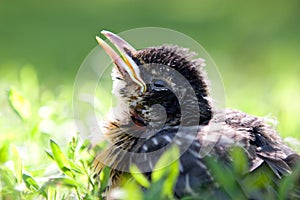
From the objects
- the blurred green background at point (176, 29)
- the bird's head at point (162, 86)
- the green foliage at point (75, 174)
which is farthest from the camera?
the blurred green background at point (176, 29)

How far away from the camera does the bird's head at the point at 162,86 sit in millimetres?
2994

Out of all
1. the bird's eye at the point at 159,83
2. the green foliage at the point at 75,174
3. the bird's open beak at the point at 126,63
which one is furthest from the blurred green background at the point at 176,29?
the bird's eye at the point at 159,83

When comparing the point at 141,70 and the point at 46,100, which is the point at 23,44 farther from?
the point at 141,70

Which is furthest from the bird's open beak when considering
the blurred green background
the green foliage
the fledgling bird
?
the blurred green background

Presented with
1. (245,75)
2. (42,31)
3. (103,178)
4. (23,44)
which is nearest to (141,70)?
(103,178)

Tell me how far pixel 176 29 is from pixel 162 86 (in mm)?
7141

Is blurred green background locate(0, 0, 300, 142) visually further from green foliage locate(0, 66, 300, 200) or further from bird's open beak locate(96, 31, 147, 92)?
bird's open beak locate(96, 31, 147, 92)

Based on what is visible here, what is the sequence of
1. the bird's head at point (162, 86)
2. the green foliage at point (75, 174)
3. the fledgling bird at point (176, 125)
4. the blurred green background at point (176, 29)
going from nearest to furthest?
1. the green foliage at point (75, 174)
2. the fledgling bird at point (176, 125)
3. the bird's head at point (162, 86)
4. the blurred green background at point (176, 29)

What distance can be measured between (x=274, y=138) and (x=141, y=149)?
1.94ft

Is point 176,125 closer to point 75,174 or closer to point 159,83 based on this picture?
point 159,83

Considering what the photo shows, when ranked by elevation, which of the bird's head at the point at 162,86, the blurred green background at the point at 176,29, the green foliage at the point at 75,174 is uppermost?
the bird's head at the point at 162,86

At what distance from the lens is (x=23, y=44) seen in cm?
945

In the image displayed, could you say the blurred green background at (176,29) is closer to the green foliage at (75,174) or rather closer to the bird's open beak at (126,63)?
the green foliage at (75,174)

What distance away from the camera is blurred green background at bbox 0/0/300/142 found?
5.04 metres
